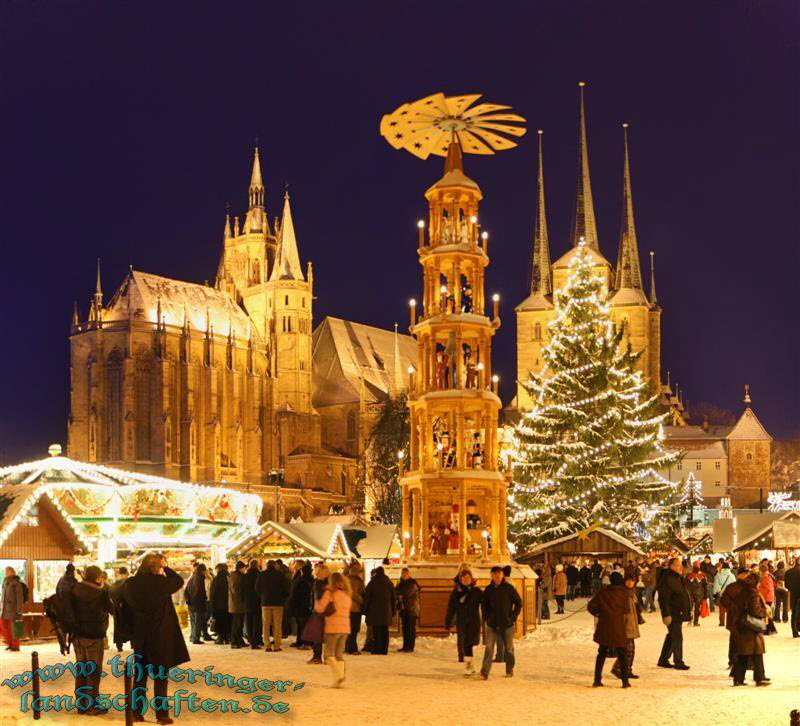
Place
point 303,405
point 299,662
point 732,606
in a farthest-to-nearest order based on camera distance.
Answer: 1. point 303,405
2. point 299,662
3. point 732,606

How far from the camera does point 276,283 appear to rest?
305ft

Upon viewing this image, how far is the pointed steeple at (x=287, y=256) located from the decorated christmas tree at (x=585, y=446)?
54265 mm

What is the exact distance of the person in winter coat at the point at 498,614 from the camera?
15352 millimetres

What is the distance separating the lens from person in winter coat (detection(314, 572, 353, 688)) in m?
14.3

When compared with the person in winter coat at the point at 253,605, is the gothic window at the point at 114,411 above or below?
above

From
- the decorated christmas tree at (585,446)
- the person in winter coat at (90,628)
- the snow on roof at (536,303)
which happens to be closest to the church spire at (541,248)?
the snow on roof at (536,303)

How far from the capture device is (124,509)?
935 inches

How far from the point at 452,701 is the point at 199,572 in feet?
27.7

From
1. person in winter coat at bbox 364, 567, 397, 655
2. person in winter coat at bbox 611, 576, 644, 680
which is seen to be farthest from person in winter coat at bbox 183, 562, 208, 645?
person in winter coat at bbox 611, 576, 644, 680

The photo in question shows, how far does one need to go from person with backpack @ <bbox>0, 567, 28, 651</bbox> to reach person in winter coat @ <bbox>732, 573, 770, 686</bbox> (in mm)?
10666

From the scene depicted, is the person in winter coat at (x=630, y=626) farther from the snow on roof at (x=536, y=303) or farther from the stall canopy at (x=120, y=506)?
the snow on roof at (x=536, y=303)

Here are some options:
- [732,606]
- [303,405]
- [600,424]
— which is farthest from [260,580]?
[303,405]

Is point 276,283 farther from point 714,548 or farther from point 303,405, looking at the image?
point 714,548

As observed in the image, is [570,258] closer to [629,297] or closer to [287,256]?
[629,297]
